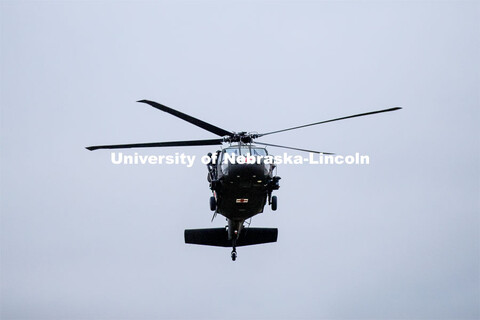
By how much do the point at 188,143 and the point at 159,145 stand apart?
4.59 ft

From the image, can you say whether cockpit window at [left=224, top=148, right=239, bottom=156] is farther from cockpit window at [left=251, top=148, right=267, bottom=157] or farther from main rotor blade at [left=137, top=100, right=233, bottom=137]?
main rotor blade at [left=137, top=100, right=233, bottom=137]

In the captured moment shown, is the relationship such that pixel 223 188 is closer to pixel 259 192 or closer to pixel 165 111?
pixel 259 192

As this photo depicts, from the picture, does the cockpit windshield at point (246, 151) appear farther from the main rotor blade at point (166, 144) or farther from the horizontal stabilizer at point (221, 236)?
the horizontal stabilizer at point (221, 236)

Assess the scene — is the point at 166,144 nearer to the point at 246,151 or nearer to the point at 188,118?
the point at 188,118

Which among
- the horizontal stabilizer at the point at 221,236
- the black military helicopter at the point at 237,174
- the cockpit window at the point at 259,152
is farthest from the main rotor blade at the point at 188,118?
the horizontal stabilizer at the point at 221,236

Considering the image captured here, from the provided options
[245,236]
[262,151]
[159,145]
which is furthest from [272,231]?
[159,145]

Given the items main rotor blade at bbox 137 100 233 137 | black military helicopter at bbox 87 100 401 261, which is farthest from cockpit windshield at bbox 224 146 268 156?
main rotor blade at bbox 137 100 233 137

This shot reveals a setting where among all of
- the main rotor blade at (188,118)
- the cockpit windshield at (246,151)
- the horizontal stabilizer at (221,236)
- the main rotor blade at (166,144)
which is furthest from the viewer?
the horizontal stabilizer at (221,236)

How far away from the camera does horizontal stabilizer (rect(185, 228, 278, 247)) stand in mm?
29422

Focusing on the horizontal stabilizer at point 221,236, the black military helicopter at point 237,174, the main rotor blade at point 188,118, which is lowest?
the horizontal stabilizer at point 221,236

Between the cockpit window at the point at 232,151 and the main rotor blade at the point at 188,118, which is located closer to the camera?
the main rotor blade at the point at 188,118

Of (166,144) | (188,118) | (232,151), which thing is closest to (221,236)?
(232,151)

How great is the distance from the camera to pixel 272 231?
30078 mm

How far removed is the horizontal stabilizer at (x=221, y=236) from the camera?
29.4 m
